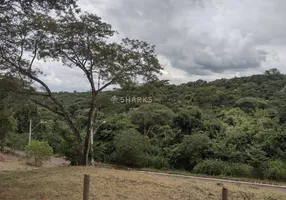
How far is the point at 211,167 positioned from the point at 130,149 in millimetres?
7166

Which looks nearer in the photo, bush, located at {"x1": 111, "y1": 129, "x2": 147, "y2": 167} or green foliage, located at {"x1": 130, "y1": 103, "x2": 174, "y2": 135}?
bush, located at {"x1": 111, "y1": 129, "x2": 147, "y2": 167}

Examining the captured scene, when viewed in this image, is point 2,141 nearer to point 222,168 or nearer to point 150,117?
point 150,117

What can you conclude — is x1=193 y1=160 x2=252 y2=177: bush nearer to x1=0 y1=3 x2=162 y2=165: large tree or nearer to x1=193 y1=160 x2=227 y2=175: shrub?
x1=193 y1=160 x2=227 y2=175: shrub

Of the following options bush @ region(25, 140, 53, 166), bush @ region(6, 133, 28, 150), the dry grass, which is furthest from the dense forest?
the dry grass

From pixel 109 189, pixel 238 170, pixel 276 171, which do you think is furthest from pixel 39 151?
pixel 276 171

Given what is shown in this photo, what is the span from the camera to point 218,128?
34.1 metres

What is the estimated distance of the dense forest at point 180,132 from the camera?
20.9 metres

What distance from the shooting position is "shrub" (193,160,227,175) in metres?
27.0

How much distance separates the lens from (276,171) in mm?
24281

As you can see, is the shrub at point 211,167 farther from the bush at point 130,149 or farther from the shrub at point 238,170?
the bush at point 130,149

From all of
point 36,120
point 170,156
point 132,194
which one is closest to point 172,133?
point 170,156

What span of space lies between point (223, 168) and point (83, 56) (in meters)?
16.4

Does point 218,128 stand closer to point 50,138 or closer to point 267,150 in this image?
point 267,150

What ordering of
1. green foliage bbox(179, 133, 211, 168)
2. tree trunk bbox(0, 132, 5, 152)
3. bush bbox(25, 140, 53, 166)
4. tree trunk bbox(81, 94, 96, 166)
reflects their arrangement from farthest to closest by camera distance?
tree trunk bbox(0, 132, 5, 152) < green foliage bbox(179, 133, 211, 168) < bush bbox(25, 140, 53, 166) < tree trunk bbox(81, 94, 96, 166)
